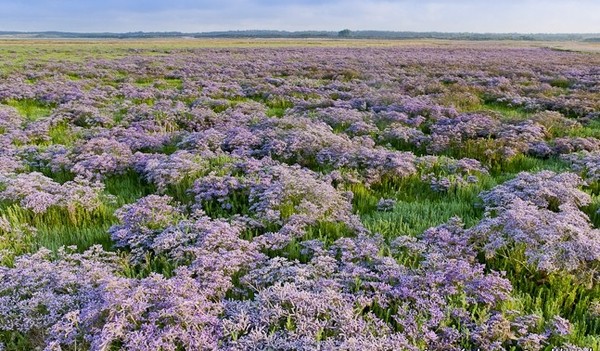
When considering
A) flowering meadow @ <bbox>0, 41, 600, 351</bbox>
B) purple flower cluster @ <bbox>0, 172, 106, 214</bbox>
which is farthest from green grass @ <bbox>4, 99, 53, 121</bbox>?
purple flower cluster @ <bbox>0, 172, 106, 214</bbox>

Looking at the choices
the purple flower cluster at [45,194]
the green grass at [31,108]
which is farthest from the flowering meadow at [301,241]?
the green grass at [31,108]

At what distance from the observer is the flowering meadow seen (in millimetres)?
3807

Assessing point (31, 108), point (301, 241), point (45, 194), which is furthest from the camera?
point (31, 108)

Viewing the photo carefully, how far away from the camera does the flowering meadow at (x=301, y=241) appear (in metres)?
3.81

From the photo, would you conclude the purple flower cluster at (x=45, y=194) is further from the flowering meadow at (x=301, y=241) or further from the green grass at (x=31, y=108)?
the green grass at (x=31, y=108)

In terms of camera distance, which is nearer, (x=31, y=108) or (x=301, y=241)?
(x=301, y=241)

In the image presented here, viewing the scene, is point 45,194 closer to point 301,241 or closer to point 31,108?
point 301,241

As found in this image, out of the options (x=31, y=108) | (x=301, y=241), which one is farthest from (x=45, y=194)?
(x=31, y=108)

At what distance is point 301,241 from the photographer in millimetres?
5820

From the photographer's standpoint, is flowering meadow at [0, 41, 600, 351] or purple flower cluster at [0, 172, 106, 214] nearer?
flowering meadow at [0, 41, 600, 351]

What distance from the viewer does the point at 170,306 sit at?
384 cm

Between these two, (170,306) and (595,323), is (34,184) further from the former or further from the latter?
(595,323)

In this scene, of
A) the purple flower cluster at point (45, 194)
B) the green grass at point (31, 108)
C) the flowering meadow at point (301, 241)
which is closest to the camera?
the flowering meadow at point (301, 241)

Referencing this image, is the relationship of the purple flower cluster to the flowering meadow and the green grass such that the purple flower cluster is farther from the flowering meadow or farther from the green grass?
the green grass
